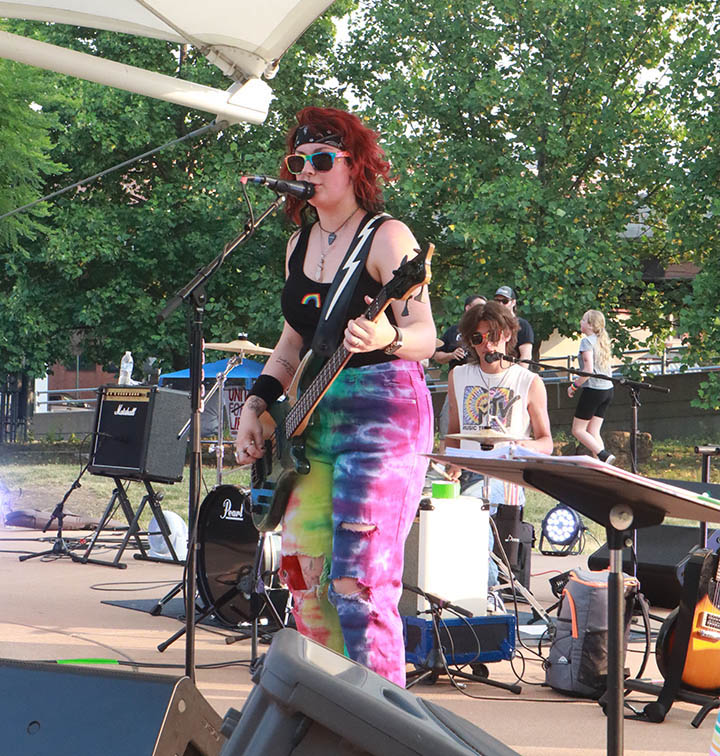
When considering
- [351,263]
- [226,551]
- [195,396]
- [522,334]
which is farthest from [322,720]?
[522,334]

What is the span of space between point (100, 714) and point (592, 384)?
1032cm

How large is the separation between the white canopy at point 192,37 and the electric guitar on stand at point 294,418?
269 cm

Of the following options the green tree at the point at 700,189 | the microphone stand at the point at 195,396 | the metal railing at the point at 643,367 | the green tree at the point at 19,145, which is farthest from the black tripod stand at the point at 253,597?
the metal railing at the point at 643,367

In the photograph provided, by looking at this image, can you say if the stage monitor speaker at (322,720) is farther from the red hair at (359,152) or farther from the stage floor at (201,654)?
the stage floor at (201,654)

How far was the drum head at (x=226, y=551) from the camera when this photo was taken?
5523mm

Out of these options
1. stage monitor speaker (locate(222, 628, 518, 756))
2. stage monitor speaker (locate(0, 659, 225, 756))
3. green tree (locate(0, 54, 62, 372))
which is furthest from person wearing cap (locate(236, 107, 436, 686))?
green tree (locate(0, 54, 62, 372))

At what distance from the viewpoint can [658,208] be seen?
2134cm

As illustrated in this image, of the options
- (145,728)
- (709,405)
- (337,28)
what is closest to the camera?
(145,728)

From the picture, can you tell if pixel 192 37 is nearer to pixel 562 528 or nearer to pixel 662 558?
pixel 662 558

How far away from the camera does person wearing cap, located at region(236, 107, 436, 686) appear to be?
267 centimetres

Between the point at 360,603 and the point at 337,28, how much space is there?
22565 millimetres

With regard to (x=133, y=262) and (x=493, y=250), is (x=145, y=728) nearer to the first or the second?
(x=493, y=250)

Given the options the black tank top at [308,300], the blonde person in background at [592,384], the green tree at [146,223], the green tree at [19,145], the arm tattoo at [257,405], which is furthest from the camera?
the green tree at [146,223]

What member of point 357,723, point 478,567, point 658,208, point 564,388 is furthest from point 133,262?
point 357,723
